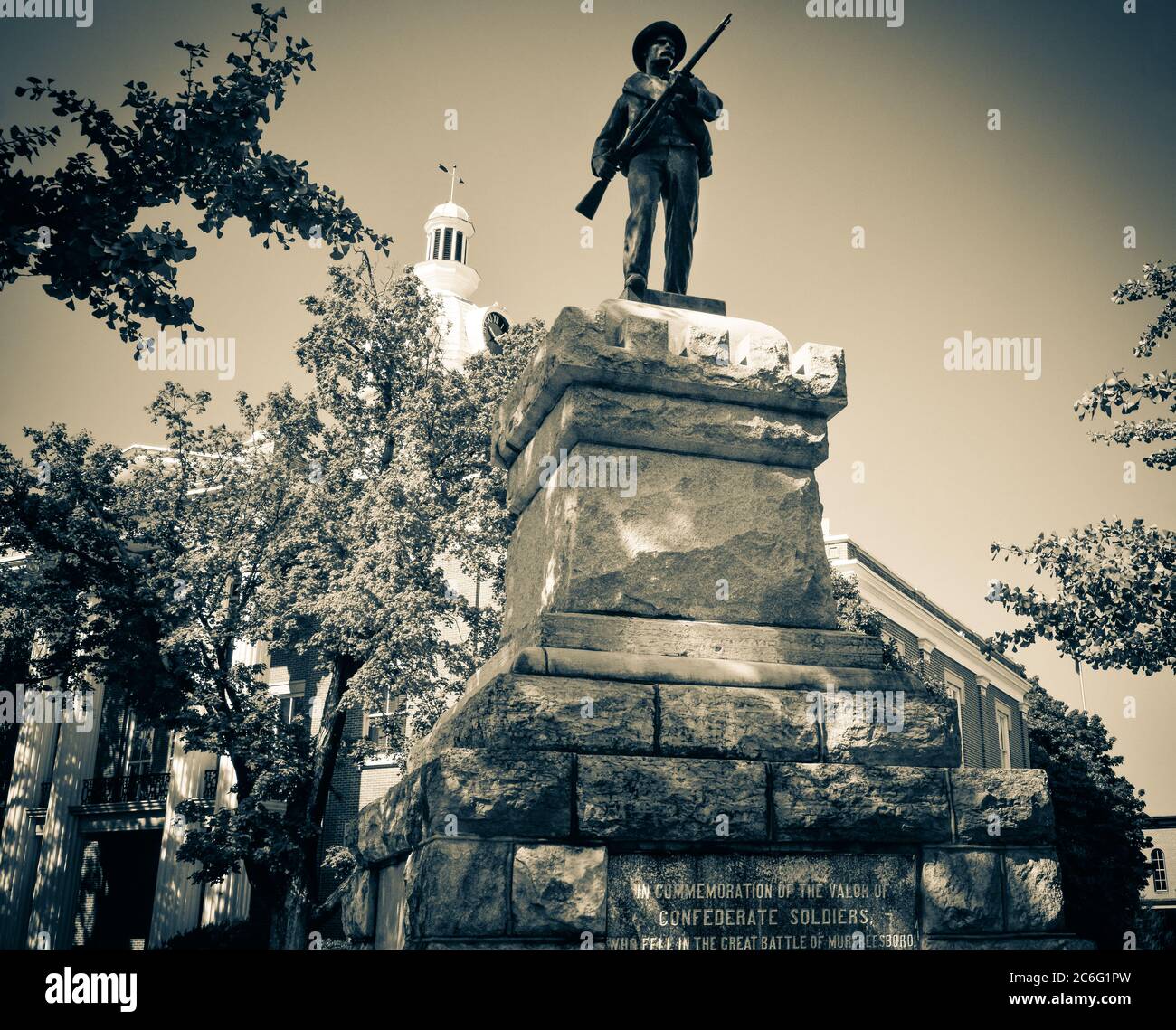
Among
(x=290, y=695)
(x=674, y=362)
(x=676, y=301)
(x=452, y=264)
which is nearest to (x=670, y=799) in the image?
(x=674, y=362)

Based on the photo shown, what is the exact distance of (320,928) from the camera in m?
21.6

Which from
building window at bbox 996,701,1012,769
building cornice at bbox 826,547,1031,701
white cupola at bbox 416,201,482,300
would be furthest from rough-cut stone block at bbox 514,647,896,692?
white cupola at bbox 416,201,482,300

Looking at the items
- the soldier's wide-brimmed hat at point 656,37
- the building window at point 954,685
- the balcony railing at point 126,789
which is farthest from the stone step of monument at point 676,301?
the building window at point 954,685

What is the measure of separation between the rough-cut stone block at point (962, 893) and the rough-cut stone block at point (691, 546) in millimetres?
1378

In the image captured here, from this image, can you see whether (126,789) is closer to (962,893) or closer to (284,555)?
(284,555)

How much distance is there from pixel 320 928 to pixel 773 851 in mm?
19106

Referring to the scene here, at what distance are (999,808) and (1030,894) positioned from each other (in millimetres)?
398

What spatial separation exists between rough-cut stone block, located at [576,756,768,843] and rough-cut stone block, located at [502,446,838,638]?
0.99 meters

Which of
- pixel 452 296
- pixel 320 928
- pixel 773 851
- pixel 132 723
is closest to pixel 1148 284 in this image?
pixel 773 851

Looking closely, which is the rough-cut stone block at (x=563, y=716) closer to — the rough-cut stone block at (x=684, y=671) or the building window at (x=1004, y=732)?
the rough-cut stone block at (x=684, y=671)

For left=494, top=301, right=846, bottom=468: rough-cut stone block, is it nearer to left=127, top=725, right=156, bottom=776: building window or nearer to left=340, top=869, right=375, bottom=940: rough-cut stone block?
left=340, top=869, right=375, bottom=940: rough-cut stone block

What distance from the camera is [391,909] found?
534 cm

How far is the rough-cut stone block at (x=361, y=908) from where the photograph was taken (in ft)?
19.0

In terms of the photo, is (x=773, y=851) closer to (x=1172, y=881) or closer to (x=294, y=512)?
(x=294, y=512)
